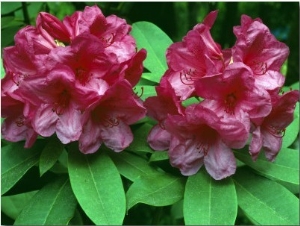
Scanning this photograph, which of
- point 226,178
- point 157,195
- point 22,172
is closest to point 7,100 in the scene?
point 22,172

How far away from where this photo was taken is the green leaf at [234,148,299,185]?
1.32 m

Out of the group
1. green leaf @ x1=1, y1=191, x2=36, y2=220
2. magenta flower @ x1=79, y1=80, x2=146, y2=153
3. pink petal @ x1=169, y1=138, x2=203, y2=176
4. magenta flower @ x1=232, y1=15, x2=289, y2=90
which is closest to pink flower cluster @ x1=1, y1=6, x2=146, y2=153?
magenta flower @ x1=79, y1=80, x2=146, y2=153

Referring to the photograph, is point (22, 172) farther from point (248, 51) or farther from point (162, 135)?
point (248, 51)

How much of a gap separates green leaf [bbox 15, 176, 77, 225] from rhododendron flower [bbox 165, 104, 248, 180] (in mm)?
230

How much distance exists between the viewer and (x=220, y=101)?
1.23 meters

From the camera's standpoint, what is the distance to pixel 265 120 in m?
1.30

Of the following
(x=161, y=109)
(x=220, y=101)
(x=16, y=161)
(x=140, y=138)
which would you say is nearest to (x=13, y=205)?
(x=16, y=161)

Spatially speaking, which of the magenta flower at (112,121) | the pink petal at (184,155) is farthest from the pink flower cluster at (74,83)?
the pink petal at (184,155)

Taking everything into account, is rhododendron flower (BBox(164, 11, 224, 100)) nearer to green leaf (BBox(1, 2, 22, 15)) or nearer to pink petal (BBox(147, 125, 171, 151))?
pink petal (BBox(147, 125, 171, 151))

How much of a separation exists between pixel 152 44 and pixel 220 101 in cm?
40

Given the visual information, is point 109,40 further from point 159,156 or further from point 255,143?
point 255,143

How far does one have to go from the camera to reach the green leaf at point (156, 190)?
1.22 metres

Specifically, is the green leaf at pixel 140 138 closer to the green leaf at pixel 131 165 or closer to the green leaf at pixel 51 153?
the green leaf at pixel 131 165

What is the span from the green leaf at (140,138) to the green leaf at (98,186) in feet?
0.27
